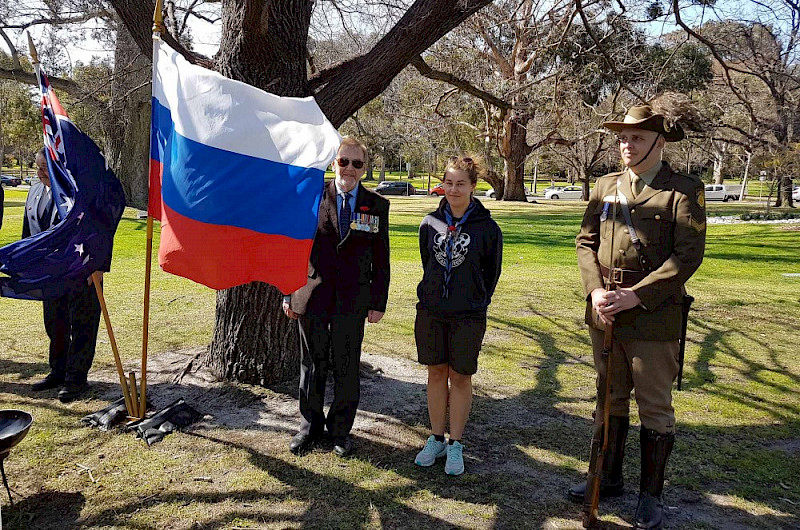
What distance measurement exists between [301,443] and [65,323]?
2.55 meters

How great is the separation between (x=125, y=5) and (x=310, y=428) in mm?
3538

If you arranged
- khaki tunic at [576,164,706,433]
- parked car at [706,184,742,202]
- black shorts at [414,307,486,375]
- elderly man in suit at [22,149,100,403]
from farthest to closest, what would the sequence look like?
parked car at [706,184,742,202] → elderly man in suit at [22,149,100,403] → black shorts at [414,307,486,375] → khaki tunic at [576,164,706,433]

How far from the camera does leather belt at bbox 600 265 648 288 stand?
340 cm

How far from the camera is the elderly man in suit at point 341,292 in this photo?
13.4ft

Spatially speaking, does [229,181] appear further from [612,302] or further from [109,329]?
[612,302]

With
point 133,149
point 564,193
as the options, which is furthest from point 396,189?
point 133,149

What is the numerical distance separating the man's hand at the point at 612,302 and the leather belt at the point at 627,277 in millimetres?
94

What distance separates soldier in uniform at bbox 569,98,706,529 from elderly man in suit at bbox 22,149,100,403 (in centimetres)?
388

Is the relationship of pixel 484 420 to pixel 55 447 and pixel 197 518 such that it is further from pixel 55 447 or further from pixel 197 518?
pixel 55 447

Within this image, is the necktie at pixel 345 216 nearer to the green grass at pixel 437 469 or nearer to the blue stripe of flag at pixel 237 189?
the blue stripe of flag at pixel 237 189

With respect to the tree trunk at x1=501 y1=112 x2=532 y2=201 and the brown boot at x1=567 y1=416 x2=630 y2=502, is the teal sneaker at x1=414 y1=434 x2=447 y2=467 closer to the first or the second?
the brown boot at x1=567 y1=416 x2=630 y2=502

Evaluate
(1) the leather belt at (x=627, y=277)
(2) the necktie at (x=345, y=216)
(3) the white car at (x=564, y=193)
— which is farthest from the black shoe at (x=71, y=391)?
(3) the white car at (x=564, y=193)

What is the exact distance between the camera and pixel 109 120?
48.7ft

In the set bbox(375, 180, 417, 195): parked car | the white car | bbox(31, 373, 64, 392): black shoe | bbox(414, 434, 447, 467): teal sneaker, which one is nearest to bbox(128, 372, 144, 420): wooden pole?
bbox(31, 373, 64, 392): black shoe
